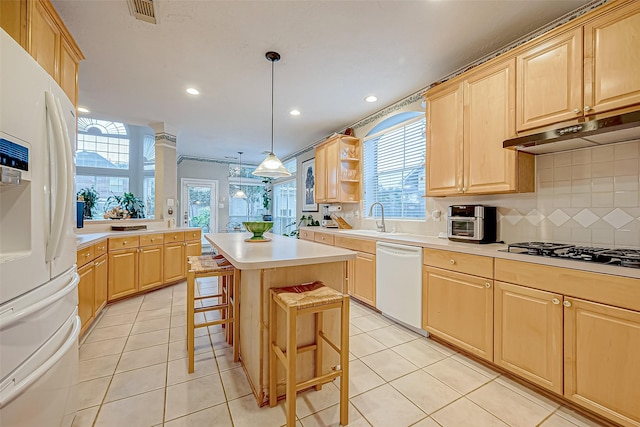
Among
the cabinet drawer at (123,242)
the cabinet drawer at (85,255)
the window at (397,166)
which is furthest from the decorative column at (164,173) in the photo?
the window at (397,166)

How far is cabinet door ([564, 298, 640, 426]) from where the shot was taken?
1.36 meters

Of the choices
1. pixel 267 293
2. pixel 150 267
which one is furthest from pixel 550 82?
pixel 150 267

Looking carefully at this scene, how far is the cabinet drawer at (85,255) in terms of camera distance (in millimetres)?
2327

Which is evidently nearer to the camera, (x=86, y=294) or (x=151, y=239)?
(x=86, y=294)

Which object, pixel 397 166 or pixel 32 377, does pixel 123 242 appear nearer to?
pixel 32 377

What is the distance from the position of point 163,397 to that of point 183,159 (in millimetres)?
6562

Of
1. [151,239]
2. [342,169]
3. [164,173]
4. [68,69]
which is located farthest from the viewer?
[164,173]

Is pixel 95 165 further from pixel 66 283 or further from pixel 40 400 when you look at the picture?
pixel 40 400

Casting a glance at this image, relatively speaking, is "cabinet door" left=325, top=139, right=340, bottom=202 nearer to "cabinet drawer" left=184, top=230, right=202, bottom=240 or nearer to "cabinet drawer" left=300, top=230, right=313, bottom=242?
"cabinet drawer" left=300, top=230, right=313, bottom=242

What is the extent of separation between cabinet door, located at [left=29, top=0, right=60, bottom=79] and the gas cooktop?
10.9ft

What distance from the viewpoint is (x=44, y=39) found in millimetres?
1774

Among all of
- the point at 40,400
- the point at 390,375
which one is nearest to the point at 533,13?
the point at 390,375

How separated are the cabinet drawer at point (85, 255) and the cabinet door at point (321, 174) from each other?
3071mm

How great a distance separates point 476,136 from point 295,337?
7.15 ft
